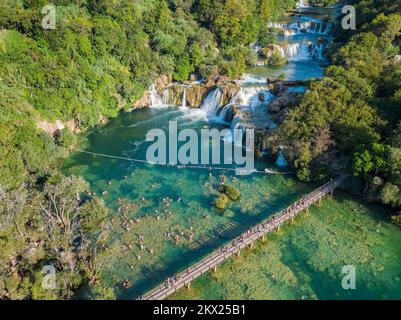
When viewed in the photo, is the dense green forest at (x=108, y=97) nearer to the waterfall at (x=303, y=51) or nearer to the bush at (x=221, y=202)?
the waterfall at (x=303, y=51)

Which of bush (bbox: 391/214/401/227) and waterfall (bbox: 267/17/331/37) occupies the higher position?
waterfall (bbox: 267/17/331/37)

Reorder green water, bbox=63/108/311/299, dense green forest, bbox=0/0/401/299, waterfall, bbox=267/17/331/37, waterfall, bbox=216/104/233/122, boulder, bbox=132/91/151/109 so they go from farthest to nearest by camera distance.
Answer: waterfall, bbox=267/17/331/37 → boulder, bbox=132/91/151/109 → waterfall, bbox=216/104/233/122 → green water, bbox=63/108/311/299 → dense green forest, bbox=0/0/401/299

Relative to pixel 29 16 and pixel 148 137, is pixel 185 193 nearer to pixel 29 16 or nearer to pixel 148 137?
pixel 148 137

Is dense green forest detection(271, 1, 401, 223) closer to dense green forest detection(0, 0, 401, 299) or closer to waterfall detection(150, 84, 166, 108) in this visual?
dense green forest detection(0, 0, 401, 299)

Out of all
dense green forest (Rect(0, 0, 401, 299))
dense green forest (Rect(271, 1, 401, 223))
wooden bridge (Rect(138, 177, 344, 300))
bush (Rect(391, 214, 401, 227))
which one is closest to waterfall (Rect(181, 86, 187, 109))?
dense green forest (Rect(0, 0, 401, 299))

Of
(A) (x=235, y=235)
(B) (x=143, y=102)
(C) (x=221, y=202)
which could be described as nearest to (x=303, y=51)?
(B) (x=143, y=102)

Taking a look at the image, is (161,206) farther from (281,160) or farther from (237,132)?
(237,132)

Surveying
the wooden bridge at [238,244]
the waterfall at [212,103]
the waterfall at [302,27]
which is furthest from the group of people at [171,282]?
the waterfall at [302,27]
